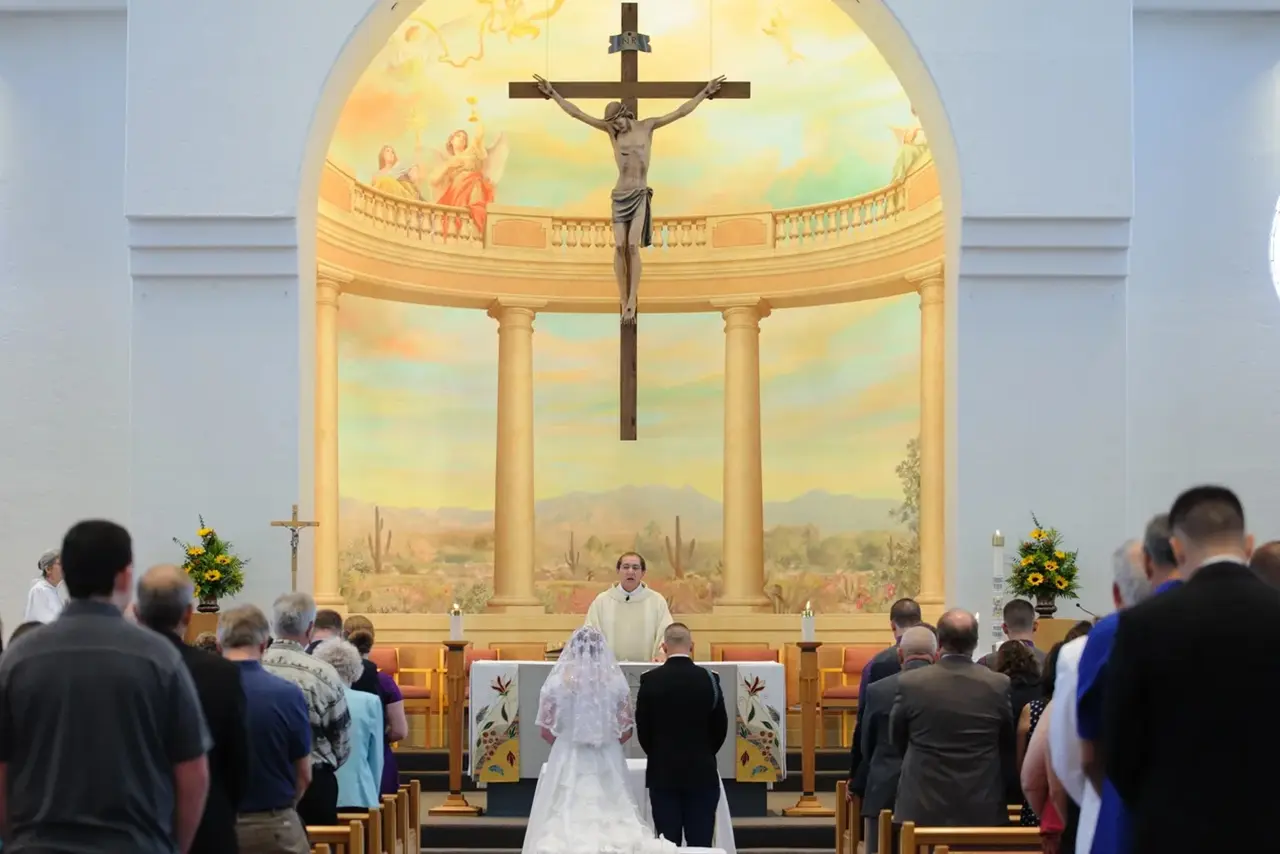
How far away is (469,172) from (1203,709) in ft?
47.1

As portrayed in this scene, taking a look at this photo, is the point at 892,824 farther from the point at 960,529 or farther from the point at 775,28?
the point at 775,28

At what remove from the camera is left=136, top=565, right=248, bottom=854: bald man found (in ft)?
15.9

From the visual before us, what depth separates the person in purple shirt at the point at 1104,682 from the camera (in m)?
4.52

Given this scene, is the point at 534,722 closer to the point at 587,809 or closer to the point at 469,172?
the point at 587,809

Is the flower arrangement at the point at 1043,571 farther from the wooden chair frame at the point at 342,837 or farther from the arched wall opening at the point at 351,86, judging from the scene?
the wooden chair frame at the point at 342,837

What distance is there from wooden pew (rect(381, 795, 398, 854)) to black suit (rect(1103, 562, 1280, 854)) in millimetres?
4600

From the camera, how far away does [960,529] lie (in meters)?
11.9

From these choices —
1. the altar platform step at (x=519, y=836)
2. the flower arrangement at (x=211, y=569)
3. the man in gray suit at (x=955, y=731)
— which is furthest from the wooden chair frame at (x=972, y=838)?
the flower arrangement at (x=211, y=569)

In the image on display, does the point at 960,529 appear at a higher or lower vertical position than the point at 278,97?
lower

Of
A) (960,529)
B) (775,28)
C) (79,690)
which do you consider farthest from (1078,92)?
(79,690)

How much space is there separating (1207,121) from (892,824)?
7957mm

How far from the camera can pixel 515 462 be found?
Result: 1700 centimetres

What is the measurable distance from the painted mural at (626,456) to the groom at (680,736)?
873cm

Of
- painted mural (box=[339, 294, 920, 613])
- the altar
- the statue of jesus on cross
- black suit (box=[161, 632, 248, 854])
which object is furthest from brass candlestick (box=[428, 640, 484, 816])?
black suit (box=[161, 632, 248, 854])
